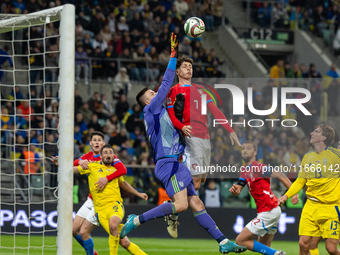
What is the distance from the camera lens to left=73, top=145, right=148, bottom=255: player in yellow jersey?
7926 mm

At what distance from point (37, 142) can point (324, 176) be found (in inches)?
314

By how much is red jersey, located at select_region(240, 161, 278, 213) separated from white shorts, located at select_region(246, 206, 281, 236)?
73mm

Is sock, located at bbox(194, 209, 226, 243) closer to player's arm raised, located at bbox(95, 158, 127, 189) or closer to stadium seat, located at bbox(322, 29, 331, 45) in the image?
player's arm raised, located at bbox(95, 158, 127, 189)

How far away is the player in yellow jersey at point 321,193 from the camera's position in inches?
287

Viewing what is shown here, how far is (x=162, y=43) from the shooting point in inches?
723

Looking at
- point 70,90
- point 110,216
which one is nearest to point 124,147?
point 110,216

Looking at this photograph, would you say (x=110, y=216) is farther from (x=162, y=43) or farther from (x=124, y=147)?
(x=162, y=43)

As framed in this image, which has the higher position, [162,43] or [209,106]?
[162,43]

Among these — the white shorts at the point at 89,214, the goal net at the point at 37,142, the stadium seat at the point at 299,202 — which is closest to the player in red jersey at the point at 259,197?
the white shorts at the point at 89,214

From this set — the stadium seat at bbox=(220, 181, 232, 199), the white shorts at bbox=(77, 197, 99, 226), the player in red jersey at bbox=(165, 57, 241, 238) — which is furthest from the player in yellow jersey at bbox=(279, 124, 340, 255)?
the stadium seat at bbox=(220, 181, 232, 199)

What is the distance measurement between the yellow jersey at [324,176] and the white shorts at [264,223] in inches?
22.0

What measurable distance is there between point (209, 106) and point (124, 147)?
24.3 ft

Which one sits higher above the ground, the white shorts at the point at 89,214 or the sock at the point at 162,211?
the sock at the point at 162,211

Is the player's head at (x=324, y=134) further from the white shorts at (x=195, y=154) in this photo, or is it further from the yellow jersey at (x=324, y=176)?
the white shorts at (x=195, y=154)
